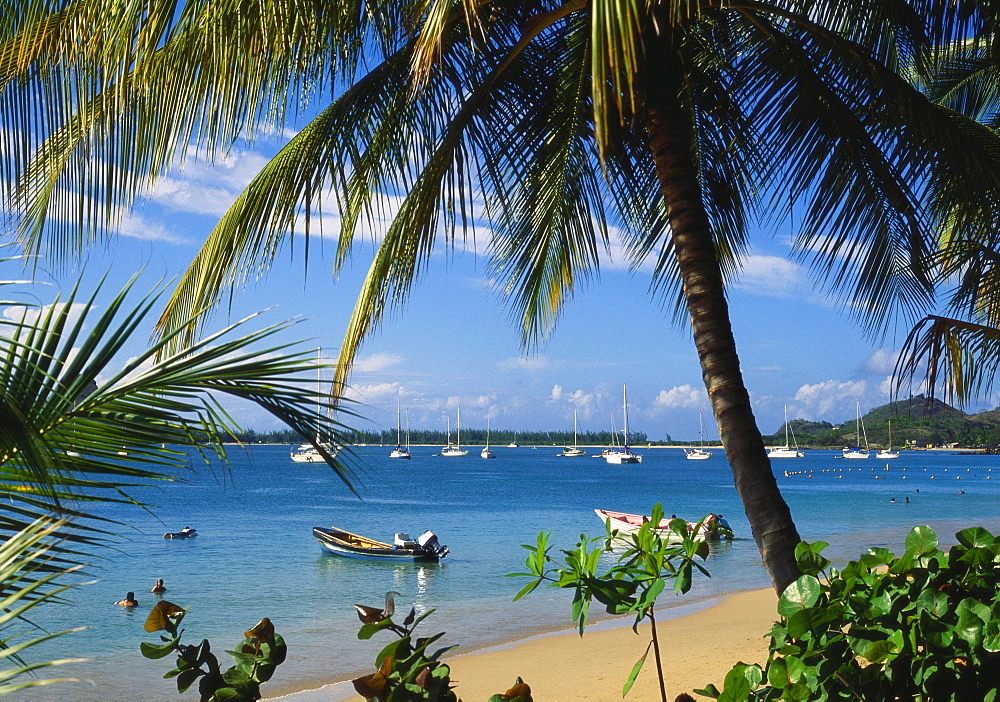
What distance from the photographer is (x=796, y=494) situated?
186 ft

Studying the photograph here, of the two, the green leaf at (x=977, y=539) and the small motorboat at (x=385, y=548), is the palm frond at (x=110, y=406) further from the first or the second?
the small motorboat at (x=385, y=548)

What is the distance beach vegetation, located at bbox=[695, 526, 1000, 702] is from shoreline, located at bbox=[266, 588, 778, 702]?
6.06 meters

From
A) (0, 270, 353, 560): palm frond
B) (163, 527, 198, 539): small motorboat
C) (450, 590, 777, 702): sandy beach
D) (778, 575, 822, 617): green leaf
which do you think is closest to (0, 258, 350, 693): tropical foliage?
(0, 270, 353, 560): palm frond

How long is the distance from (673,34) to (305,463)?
10272 cm

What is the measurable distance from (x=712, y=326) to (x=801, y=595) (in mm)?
2266

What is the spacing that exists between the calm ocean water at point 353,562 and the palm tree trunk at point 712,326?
1.28m

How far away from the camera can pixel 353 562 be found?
82.3 feet

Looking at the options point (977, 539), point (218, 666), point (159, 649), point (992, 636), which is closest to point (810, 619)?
point (992, 636)

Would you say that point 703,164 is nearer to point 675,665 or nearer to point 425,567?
point 675,665

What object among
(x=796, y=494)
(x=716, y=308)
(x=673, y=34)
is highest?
(x=673, y=34)

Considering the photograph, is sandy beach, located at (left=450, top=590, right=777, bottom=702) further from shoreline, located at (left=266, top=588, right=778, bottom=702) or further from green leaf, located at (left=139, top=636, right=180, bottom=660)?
green leaf, located at (left=139, top=636, right=180, bottom=660)

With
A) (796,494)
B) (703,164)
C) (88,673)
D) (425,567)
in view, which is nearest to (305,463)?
(796,494)

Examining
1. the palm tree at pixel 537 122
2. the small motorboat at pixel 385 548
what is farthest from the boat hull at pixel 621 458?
the palm tree at pixel 537 122

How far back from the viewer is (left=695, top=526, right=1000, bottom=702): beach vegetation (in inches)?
79.9
